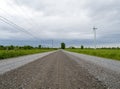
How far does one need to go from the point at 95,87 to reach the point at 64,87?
1224 mm

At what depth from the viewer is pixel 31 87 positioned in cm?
712

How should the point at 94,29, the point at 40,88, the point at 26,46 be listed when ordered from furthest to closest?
the point at 26,46 → the point at 94,29 → the point at 40,88

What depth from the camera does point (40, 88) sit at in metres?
6.99

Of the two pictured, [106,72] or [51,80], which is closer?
[51,80]

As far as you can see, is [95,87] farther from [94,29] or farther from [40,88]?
[94,29]

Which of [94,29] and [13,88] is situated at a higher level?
[94,29]

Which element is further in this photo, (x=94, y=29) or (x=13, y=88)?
(x=94, y=29)

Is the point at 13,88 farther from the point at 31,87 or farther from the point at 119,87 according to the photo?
the point at 119,87

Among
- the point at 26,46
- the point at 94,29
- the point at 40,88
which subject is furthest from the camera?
the point at 26,46

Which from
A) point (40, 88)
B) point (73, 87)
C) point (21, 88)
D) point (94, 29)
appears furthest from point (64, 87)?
point (94, 29)

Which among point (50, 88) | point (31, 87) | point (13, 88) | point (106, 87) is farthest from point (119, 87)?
point (13, 88)

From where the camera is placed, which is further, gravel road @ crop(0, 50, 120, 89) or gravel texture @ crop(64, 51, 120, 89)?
gravel texture @ crop(64, 51, 120, 89)

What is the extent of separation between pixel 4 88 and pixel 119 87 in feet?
14.7

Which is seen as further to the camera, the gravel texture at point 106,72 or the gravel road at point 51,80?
the gravel texture at point 106,72
